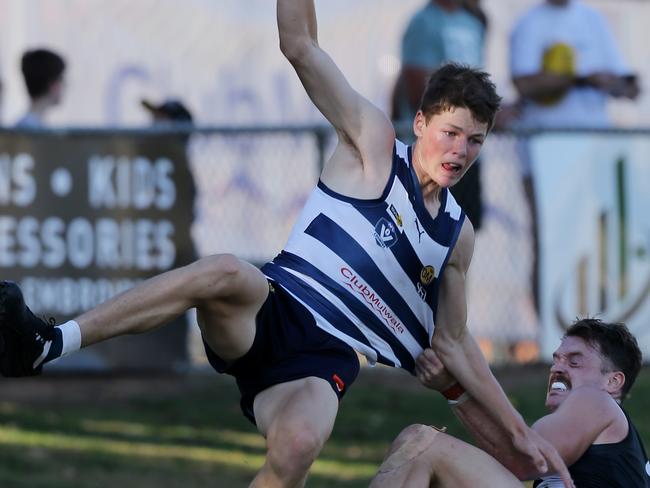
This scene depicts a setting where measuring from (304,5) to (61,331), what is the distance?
1605mm

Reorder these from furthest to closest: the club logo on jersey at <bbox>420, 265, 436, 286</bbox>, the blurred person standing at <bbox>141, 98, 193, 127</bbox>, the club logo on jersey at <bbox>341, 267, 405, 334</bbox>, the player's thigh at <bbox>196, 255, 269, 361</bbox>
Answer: the blurred person standing at <bbox>141, 98, 193, 127</bbox>, the club logo on jersey at <bbox>420, 265, 436, 286</bbox>, the club logo on jersey at <bbox>341, 267, 405, 334</bbox>, the player's thigh at <bbox>196, 255, 269, 361</bbox>

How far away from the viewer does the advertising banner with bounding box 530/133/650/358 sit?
10.3 m

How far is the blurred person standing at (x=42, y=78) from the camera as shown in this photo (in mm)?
10516

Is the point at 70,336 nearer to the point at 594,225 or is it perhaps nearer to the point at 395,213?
the point at 395,213

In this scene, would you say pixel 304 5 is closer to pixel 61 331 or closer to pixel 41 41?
pixel 61 331

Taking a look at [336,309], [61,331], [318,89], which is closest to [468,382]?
[336,309]

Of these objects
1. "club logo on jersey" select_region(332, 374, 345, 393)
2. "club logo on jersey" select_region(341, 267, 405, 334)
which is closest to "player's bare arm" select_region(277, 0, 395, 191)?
"club logo on jersey" select_region(341, 267, 405, 334)

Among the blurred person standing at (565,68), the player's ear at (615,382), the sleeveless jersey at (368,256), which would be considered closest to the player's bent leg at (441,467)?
the player's ear at (615,382)

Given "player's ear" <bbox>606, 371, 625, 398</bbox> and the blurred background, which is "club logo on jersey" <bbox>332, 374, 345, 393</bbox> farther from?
the blurred background

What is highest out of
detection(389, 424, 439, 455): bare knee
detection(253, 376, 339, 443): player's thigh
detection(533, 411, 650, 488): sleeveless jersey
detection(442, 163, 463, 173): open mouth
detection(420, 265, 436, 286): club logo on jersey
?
detection(442, 163, 463, 173): open mouth

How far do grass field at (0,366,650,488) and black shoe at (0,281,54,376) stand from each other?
297cm

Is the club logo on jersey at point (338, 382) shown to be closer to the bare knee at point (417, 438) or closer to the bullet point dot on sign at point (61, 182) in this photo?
the bare knee at point (417, 438)

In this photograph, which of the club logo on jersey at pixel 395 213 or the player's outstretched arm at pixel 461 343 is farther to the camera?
the player's outstretched arm at pixel 461 343

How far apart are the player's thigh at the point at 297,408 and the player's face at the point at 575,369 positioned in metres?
0.86
